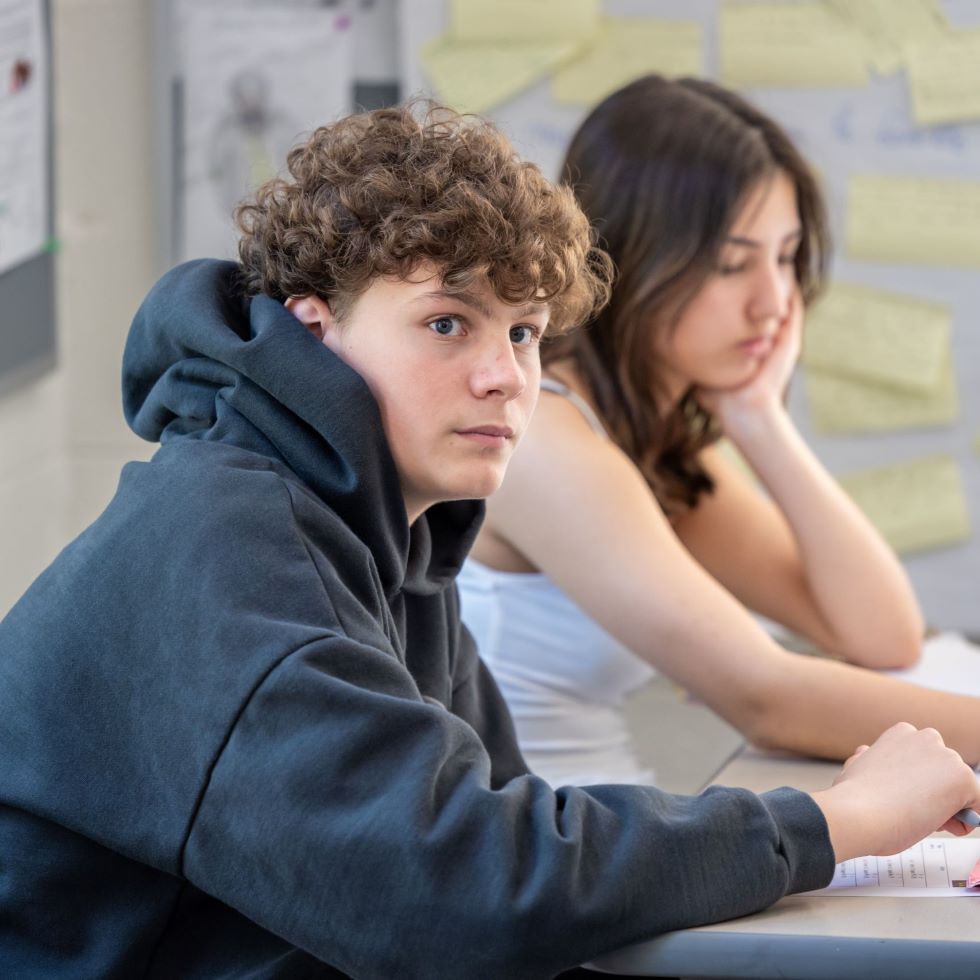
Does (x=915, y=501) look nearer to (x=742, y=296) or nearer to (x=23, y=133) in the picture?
(x=742, y=296)

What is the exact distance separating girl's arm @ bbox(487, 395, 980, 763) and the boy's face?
1.33ft

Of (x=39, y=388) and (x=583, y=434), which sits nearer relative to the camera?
(x=583, y=434)

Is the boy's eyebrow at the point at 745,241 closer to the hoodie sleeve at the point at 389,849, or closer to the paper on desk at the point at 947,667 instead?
the paper on desk at the point at 947,667

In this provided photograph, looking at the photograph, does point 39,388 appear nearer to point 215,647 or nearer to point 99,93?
point 99,93

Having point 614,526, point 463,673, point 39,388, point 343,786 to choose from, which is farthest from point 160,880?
point 39,388

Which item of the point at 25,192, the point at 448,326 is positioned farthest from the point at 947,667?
the point at 25,192

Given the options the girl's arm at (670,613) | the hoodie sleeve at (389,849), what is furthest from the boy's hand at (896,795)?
the girl's arm at (670,613)

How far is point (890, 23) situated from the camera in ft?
6.66

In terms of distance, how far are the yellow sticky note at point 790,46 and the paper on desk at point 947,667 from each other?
2.78 ft

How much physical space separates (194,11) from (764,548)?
122 centimetres

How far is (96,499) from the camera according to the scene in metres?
2.24

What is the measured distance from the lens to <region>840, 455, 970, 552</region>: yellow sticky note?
2.10 m

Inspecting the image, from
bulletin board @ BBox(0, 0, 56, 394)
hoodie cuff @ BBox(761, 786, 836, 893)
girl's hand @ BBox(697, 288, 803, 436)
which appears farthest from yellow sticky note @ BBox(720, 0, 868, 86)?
hoodie cuff @ BBox(761, 786, 836, 893)

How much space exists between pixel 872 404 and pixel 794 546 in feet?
1.54
